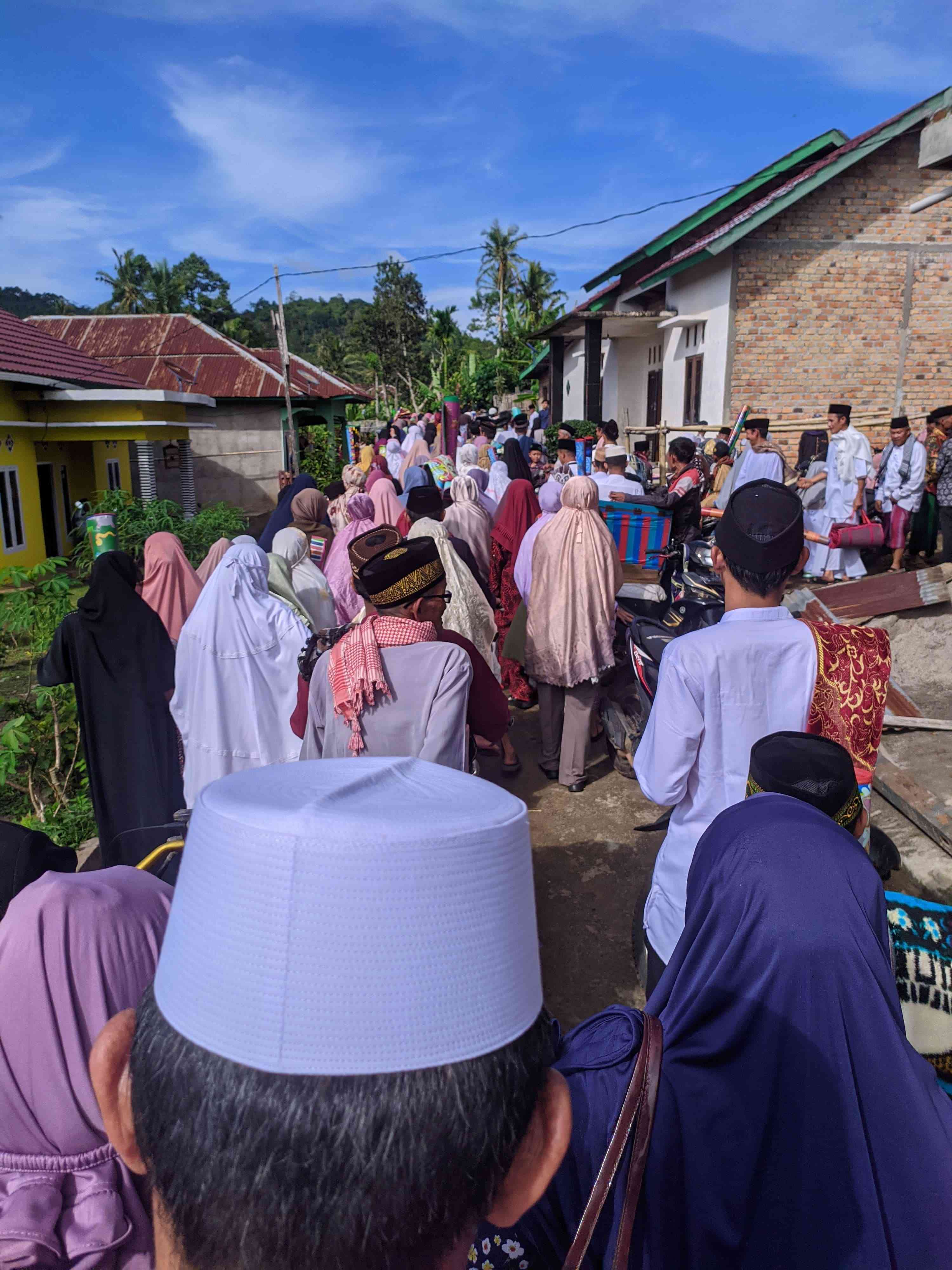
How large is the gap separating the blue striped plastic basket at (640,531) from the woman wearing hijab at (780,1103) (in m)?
4.47

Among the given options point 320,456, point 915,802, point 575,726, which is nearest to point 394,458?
point 575,726

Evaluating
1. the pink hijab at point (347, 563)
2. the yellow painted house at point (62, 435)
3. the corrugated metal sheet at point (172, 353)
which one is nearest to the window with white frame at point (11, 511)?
the yellow painted house at point (62, 435)

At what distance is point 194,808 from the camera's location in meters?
0.78

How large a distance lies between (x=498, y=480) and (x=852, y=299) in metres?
6.30

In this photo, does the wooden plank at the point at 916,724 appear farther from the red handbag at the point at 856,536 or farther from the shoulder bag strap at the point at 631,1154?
the shoulder bag strap at the point at 631,1154

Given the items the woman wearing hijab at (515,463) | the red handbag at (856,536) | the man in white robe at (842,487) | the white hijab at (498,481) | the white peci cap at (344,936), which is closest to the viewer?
the white peci cap at (344,936)

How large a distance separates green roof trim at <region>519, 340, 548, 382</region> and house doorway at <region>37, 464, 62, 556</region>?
12.2m

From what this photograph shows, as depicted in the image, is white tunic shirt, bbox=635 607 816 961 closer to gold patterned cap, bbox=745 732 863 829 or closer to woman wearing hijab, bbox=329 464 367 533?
gold patterned cap, bbox=745 732 863 829

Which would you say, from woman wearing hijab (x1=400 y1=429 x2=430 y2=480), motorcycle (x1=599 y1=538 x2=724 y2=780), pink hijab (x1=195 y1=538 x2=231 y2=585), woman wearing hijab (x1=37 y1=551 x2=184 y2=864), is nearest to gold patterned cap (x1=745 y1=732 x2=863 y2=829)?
motorcycle (x1=599 y1=538 x2=724 y2=780)

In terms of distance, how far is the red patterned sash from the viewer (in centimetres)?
215

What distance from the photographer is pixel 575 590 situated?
4762 millimetres

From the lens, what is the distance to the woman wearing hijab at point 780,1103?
41.9 inches

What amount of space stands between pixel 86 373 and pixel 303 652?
1287 centimetres

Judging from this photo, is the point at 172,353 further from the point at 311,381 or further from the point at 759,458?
the point at 759,458
